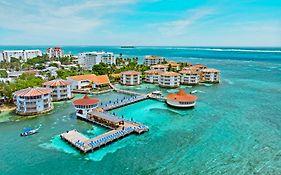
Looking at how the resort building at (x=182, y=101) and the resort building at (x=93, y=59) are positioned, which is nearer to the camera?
the resort building at (x=182, y=101)

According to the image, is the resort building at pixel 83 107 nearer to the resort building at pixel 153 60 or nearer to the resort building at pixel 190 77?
the resort building at pixel 190 77

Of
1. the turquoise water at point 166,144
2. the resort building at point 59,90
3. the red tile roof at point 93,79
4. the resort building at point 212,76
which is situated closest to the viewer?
the turquoise water at point 166,144

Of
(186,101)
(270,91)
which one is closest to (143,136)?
(186,101)

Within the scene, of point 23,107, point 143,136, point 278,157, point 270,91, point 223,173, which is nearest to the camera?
point 223,173

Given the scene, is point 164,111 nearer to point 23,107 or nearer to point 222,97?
point 222,97

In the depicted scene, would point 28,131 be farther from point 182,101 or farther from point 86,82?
point 86,82

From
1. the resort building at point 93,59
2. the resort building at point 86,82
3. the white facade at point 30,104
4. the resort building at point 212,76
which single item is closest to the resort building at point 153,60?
the resort building at point 93,59
